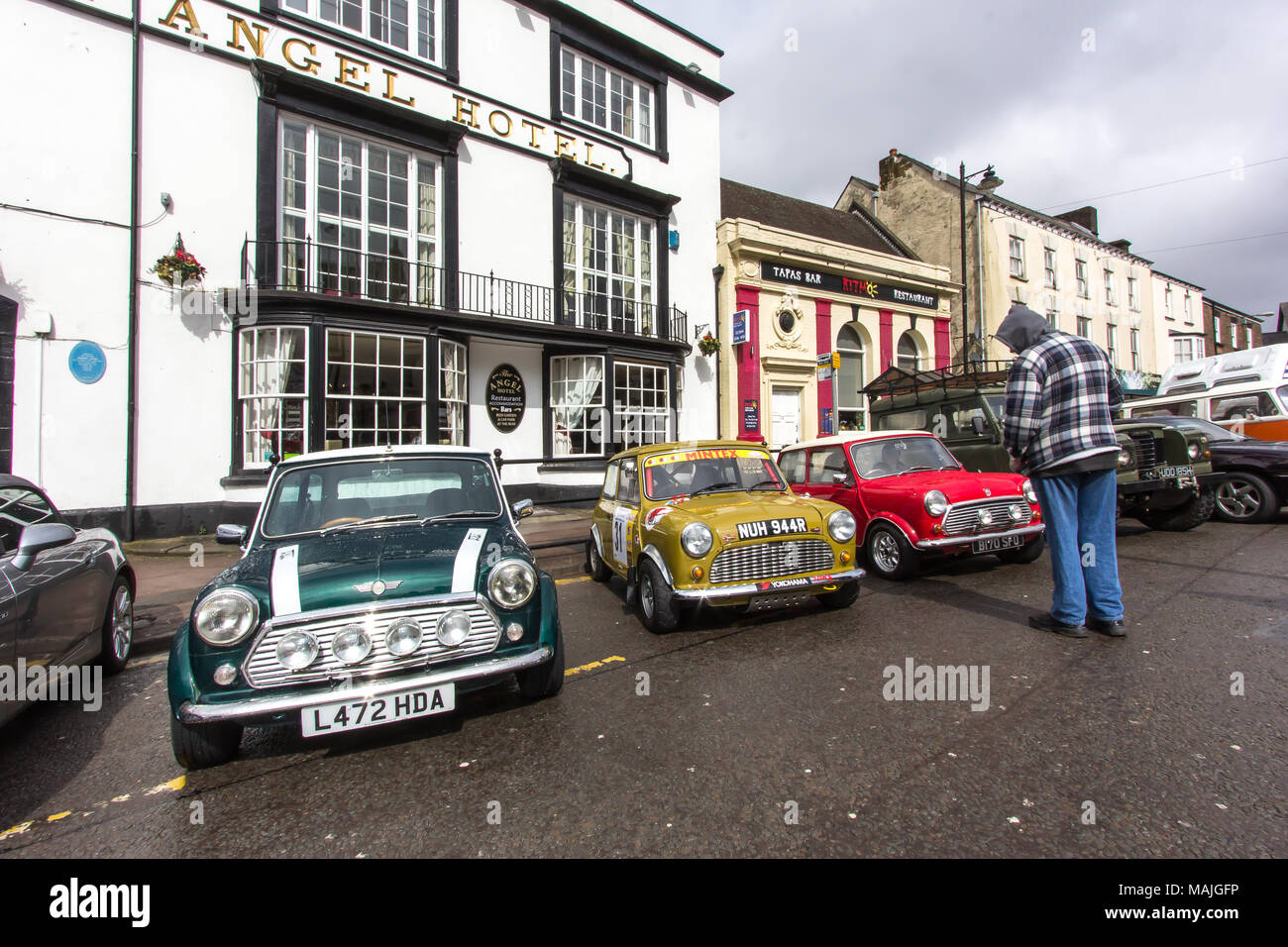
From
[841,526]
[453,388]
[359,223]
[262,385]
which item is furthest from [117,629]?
[359,223]

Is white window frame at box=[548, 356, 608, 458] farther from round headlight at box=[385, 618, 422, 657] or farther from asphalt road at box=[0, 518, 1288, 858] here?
round headlight at box=[385, 618, 422, 657]

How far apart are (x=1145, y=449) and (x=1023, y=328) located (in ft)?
16.4

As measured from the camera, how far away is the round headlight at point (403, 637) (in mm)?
2936

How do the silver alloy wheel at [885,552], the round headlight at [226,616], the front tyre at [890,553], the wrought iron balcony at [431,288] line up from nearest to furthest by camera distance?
the round headlight at [226,616], the front tyre at [890,553], the silver alloy wheel at [885,552], the wrought iron balcony at [431,288]

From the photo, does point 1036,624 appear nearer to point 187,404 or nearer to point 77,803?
point 77,803

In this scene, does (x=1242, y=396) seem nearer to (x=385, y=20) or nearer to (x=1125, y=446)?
(x=1125, y=446)

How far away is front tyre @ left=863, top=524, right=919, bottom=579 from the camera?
6.09 m

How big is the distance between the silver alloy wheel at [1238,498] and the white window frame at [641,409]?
9.92 m

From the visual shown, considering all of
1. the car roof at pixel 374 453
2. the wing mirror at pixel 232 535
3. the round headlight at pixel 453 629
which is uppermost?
the car roof at pixel 374 453

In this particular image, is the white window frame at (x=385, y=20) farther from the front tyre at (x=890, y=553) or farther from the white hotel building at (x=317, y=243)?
the front tyre at (x=890, y=553)

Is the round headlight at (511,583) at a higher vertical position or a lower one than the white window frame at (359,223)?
lower

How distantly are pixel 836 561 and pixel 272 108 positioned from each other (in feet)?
39.6

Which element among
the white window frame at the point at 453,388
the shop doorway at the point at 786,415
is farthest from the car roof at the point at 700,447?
the shop doorway at the point at 786,415
